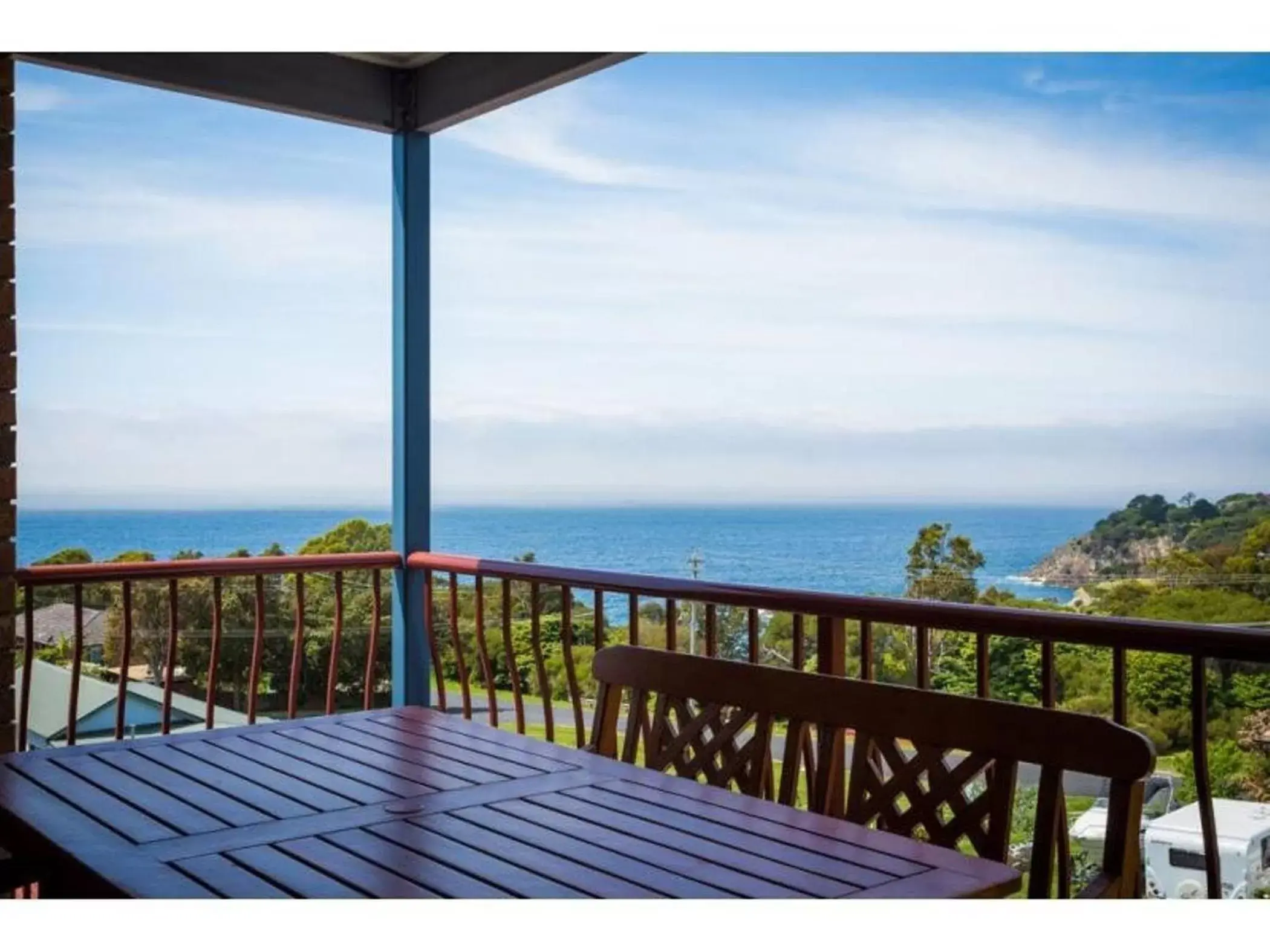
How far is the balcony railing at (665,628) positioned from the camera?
2.58 m

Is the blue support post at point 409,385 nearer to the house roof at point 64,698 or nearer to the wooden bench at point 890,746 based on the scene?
the house roof at point 64,698

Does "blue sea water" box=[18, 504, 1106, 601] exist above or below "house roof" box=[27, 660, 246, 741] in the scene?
below

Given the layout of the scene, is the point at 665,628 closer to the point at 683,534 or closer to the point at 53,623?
the point at 53,623

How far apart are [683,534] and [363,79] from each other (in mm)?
28561

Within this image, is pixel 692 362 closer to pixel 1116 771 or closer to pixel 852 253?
pixel 852 253

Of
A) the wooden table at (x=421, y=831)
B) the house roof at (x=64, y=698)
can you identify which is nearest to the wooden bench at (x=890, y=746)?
the wooden table at (x=421, y=831)

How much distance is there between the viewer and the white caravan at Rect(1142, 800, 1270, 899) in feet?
11.2

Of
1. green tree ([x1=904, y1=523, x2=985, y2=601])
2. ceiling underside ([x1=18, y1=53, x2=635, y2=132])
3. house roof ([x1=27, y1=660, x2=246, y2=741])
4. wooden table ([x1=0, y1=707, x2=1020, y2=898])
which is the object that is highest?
ceiling underside ([x1=18, y1=53, x2=635, y2=132])

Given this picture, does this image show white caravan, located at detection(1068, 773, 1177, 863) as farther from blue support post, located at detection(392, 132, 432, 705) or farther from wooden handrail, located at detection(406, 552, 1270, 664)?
blue support post, located at detection(392, 132, 432, 705)

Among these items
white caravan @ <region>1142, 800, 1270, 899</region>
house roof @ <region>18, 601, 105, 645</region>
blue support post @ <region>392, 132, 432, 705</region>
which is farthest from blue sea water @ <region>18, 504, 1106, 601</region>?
blue support post @ <region>392, 132, 432, 705</region>

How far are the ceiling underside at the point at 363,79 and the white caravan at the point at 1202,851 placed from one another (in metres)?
2.90

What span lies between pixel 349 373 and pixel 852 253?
504 inches

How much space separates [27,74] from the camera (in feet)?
102

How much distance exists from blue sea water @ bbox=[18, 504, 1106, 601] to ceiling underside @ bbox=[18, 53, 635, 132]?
835 inches
